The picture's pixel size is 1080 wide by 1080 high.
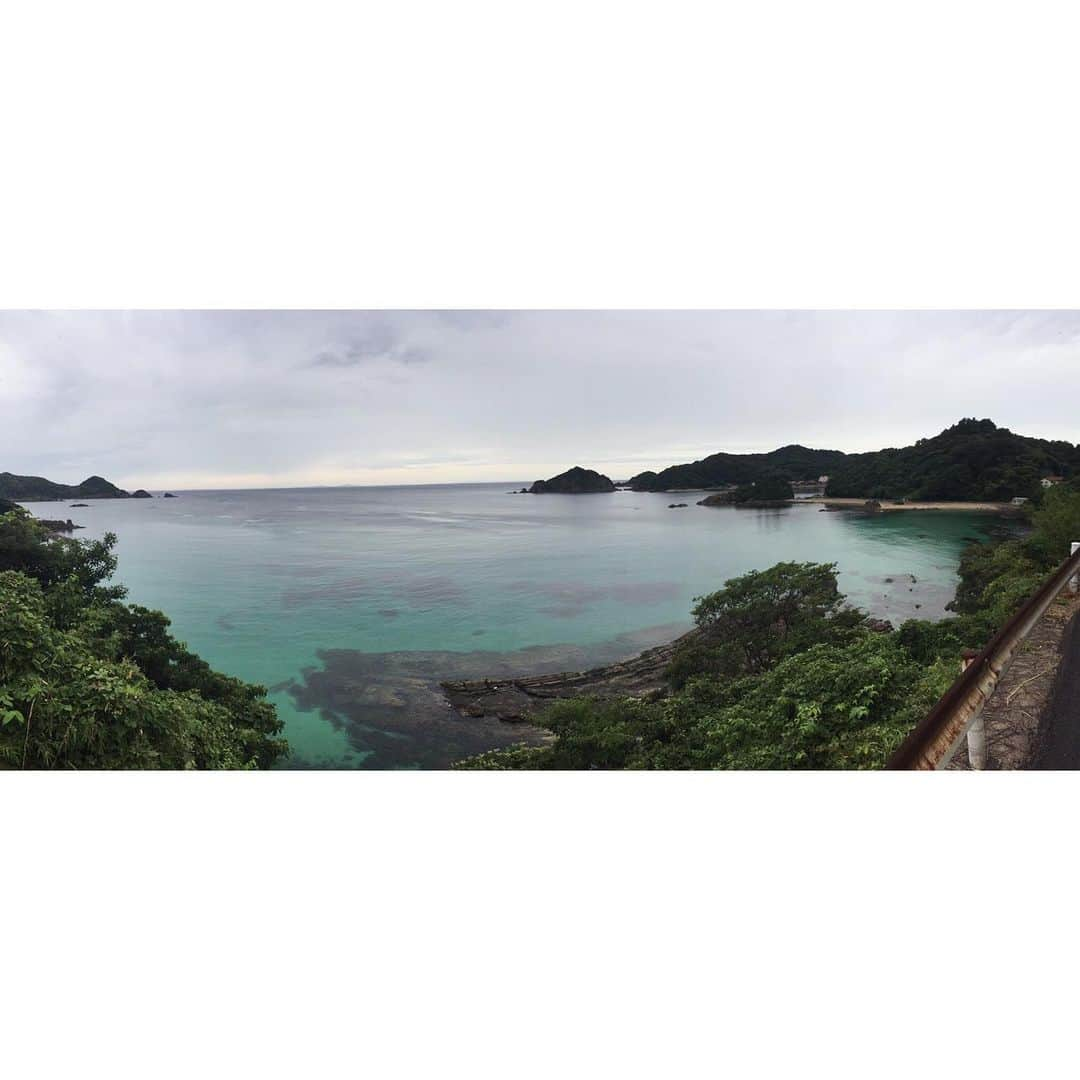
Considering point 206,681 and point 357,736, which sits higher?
point 206,681

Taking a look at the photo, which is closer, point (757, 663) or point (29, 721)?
point (29, 721)

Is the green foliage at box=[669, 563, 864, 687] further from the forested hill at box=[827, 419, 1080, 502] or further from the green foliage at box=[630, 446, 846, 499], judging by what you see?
the forested hill at box=[827, 419, 1080, 502]

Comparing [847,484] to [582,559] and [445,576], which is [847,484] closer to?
[582,559]

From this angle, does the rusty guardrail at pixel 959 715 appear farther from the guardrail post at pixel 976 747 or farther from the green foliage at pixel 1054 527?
the green foliage at pixel 1054 527

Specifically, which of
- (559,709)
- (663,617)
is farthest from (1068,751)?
(559,709)

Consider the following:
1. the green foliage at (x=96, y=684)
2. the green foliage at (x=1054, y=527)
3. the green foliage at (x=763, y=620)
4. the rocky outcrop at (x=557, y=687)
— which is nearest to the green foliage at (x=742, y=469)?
the green foliage at (x=763, y=620)

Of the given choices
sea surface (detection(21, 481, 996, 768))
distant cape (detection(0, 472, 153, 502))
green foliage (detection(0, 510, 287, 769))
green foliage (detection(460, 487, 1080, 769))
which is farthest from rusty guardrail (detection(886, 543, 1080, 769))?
distant cape (detection(0, 472, 153, 502))
